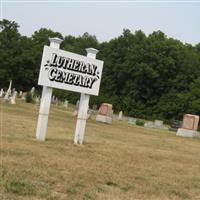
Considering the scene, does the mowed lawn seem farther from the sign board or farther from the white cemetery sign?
the sign board

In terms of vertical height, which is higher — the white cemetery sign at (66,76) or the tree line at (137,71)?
the tree line at (137,71)

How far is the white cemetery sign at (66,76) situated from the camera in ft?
41.5

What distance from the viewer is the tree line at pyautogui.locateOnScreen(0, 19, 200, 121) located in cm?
6888

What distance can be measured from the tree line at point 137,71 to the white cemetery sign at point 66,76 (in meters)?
49.7

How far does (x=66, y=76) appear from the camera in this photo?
13078 mm

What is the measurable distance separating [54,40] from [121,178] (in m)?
5.41

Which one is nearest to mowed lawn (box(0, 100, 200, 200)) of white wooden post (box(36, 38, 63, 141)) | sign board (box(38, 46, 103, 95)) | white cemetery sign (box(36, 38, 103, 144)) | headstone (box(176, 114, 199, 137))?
white wooden post (box(36, 38, 63, 141))

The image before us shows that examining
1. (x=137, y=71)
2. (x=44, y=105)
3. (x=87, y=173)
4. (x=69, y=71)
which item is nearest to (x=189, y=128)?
(x=69, y=71)

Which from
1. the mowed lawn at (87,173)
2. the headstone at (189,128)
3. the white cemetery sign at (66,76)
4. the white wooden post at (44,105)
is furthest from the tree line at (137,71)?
the mowed lawn at (87,173)

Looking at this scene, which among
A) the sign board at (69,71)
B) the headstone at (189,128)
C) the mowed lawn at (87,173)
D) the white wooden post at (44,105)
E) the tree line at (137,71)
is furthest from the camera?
the tree line at (137,71)

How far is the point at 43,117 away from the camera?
42.6 feet

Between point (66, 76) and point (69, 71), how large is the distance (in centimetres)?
17

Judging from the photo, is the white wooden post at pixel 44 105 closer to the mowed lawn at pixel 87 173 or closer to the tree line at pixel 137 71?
the mowed lawn at pixel 87 173

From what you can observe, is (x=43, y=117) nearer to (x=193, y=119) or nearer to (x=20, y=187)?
(x=20, y=187)
